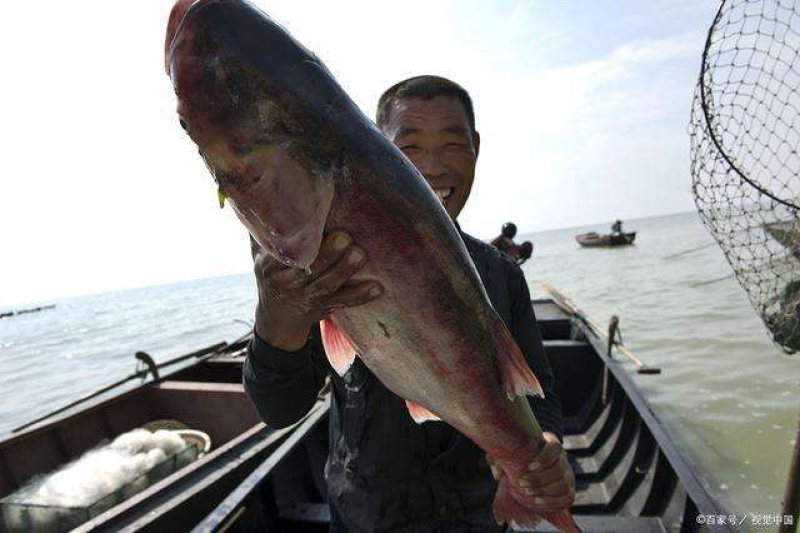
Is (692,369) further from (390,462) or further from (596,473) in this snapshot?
(390,462)

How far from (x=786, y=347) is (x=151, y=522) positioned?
643 cm

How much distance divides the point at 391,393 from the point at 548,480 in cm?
77

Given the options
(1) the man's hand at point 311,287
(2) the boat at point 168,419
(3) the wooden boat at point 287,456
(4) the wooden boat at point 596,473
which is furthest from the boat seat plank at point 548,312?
(1) the man's hand at point 311,287

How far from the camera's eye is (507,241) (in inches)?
381

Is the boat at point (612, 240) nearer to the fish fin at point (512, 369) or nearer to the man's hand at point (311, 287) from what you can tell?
the fish fin at point (512, 369)

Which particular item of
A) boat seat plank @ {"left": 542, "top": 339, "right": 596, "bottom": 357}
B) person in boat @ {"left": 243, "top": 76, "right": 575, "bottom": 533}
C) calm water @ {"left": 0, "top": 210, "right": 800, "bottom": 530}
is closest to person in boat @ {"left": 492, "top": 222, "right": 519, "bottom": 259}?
boat seat plank @ {"left": 542, "top": 339, "right": 596, "bottom": 357}

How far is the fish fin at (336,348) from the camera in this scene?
166cm

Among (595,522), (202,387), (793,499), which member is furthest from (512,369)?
(202,387)

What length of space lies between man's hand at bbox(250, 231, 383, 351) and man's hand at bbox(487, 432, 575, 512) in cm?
103

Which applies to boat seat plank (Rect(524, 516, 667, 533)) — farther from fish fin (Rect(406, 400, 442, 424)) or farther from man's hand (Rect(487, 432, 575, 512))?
fish fin (Rect(406, 400, 442, 424))

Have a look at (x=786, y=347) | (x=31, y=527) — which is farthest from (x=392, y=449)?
(x=31, y=527)

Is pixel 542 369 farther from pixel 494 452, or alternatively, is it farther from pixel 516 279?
pixel 494 452

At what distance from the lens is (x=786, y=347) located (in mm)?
4844

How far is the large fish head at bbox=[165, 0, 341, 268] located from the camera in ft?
4.19
